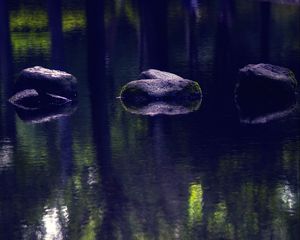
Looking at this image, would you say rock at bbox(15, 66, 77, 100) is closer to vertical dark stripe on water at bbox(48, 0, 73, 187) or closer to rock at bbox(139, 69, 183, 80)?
rock at bbox(139, 69, 183, 80)

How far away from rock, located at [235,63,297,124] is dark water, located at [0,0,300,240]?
2.13 feet

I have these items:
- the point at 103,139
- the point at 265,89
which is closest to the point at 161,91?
the point at 265,89

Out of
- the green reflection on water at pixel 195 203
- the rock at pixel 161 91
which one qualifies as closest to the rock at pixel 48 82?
the rock at pixel 161 91

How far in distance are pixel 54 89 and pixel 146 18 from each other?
25231 mm

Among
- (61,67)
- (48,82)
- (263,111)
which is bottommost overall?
(61,67)

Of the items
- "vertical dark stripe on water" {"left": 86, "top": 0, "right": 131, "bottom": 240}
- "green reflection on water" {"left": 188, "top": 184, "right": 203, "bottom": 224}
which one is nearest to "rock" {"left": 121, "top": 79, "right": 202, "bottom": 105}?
"vertical dark stripe on water" {"left": 86, "top": 0, "right": 131, "bottom": 240}

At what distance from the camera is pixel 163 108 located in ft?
108

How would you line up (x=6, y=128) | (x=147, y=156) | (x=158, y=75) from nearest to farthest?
(x=147, y=156) → (x=6, y=128) → (x=158, y=75)

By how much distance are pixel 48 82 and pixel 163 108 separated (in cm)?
434

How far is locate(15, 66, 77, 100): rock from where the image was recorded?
1367 inches

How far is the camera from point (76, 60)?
142 ft

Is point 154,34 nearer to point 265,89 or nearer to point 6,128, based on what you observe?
point 265,89

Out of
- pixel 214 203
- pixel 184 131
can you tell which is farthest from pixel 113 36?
pixel 214 203

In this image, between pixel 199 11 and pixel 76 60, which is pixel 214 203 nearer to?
pixel 76 60
